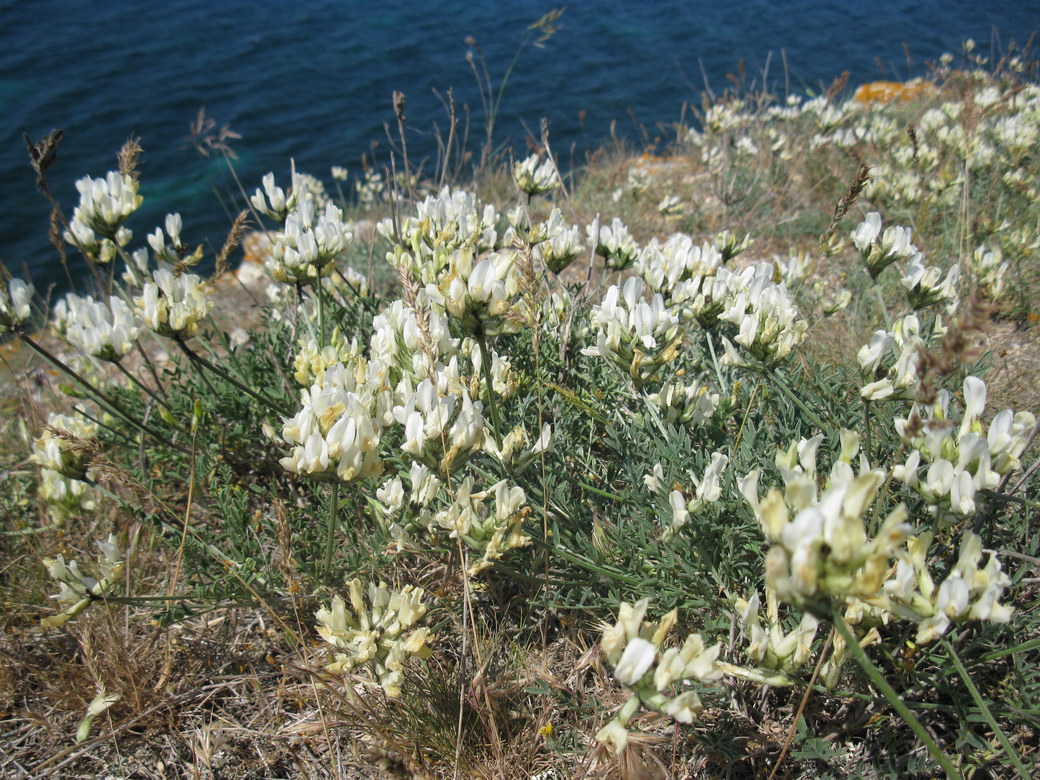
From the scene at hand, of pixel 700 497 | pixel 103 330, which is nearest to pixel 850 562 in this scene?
pixel 700 497

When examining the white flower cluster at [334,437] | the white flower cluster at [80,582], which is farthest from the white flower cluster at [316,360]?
the white flower cluster at [80,582]

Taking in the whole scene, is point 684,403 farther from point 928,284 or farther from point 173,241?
point 173,241

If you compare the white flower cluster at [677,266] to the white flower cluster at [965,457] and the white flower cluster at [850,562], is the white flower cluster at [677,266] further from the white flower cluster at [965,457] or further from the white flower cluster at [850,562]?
the white flower cluster at [850,562]

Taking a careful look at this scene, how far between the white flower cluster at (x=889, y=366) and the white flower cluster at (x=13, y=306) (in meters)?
2.72

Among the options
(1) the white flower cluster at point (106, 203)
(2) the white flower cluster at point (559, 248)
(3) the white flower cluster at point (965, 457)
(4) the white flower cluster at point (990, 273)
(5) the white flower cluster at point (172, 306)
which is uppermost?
(1) the white flower cluster at point (106, 203)

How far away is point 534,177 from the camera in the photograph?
10.9 ft

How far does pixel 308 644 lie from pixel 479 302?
1.37 meters

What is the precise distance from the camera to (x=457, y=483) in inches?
92.9

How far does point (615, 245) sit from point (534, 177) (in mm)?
726

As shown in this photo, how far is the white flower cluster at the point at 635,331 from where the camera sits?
6.65ft

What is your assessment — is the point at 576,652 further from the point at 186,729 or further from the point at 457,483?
the point at 186,729

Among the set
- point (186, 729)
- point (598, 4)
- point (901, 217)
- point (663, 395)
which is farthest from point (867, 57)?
point (186, 729)

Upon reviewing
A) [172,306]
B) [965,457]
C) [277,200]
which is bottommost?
Answer: [965,457]

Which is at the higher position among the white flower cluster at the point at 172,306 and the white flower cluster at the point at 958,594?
the white flower cluster at the point at 172,306
